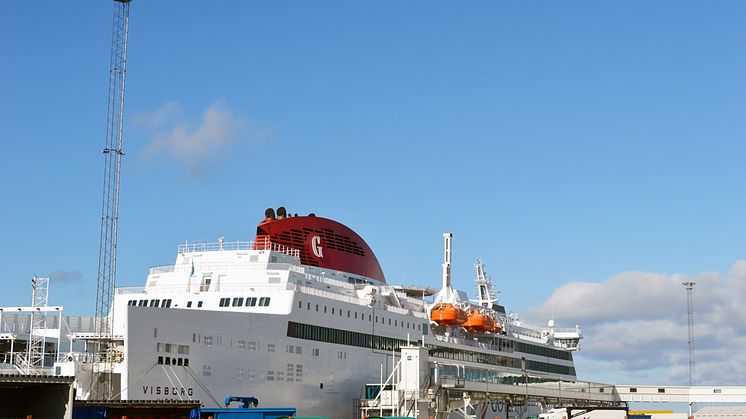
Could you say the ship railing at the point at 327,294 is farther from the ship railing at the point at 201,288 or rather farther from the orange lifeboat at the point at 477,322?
the orange lifeboat at the point at 477,322

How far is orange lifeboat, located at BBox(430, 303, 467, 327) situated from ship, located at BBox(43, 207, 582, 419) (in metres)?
0.09

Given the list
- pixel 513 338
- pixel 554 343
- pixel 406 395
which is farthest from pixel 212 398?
pixel 554 343

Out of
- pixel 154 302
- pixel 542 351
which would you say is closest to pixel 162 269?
pixel 154 302

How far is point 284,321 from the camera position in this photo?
49906 millimetres

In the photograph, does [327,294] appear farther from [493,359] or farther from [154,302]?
[493,359]

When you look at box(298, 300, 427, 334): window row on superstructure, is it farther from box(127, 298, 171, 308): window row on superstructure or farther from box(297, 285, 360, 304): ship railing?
box(127, 298, 171, 308): window row on superstructure

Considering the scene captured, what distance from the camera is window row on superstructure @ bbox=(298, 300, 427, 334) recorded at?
5253 cm

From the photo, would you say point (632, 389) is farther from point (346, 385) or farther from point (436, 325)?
point (346, 385)

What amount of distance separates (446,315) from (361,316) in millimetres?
10611

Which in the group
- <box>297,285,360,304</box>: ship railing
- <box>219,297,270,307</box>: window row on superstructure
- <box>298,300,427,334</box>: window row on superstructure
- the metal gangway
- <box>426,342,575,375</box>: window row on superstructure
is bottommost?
the metal gangway

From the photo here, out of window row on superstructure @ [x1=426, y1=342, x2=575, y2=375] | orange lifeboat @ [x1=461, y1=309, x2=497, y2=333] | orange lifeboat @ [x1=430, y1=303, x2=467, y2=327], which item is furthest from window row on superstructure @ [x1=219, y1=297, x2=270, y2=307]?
orange lifeboat @ [x1=461, y1=309, x2=497, y2=333]

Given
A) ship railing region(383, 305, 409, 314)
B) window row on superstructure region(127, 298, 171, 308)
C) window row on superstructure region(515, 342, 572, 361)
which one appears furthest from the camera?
window row on superstructure region(515, 342, 572, 361)

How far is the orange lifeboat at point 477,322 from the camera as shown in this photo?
231 feet

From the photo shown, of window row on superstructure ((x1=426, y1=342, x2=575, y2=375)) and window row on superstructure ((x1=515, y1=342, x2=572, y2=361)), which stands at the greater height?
window row on superstructure ((x1=515, y1=342, x2=572, y2=361))
